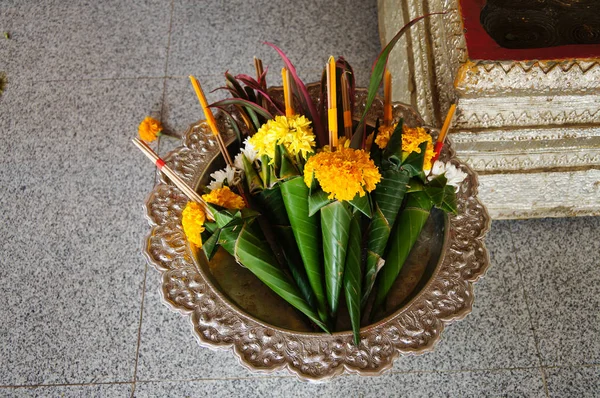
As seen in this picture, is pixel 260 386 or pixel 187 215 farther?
pixel 260 386

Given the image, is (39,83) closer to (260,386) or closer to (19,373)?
(19,373)

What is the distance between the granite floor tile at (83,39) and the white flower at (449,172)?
1076 mm

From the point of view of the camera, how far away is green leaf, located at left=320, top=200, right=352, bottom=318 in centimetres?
64

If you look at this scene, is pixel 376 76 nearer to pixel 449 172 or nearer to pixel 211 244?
pixel 449 172

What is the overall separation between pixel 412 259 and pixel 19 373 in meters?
0.98

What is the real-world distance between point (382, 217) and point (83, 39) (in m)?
1.37

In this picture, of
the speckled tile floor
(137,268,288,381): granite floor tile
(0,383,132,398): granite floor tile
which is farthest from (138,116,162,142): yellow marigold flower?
(0,383,132,398): granite floor tile

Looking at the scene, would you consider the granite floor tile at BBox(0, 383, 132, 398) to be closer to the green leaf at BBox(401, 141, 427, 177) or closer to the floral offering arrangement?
the floral offering arrangement

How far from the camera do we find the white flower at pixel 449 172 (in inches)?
28.8

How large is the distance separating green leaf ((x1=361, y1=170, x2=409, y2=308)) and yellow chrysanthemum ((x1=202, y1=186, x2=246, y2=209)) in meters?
0.21

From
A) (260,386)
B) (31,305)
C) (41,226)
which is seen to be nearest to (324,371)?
(260,386)

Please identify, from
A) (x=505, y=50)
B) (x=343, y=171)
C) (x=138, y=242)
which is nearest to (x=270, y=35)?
(x=138, y=242)

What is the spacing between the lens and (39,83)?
1483 mm

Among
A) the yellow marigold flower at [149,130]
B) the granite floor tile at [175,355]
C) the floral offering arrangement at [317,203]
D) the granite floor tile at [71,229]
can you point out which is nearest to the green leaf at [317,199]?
the floral offering arrangement at [317,203]
